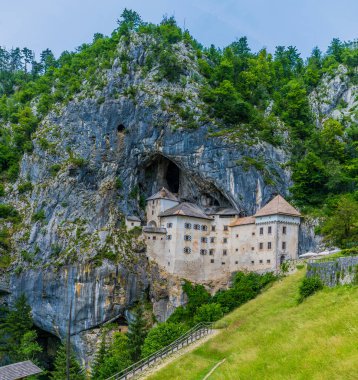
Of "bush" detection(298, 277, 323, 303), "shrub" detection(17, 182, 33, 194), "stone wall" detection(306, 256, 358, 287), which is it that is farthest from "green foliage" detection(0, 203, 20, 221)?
"stone wall" detection(306, 256, 358, 287)

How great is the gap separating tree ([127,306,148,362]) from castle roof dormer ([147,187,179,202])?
55.3ft

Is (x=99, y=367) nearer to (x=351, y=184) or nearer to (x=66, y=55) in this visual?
(x=351, y=184)

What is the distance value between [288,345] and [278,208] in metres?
35.8

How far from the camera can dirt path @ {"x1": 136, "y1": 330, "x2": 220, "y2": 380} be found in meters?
32.9

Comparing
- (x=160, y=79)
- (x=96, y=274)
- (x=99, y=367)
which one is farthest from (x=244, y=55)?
(x=99, y=367)

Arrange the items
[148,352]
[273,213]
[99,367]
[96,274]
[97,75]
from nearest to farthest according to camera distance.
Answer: [148,352] → [99,367] → [273,213] → [96,274] → [97,75]

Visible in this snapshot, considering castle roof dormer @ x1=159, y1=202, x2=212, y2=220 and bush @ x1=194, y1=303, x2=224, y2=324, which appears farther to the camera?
castle roof dormer @ x1=159, y1=202, x2=212, y2=220

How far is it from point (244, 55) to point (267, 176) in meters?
40.6

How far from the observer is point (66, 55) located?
369ft

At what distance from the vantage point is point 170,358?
3572cm

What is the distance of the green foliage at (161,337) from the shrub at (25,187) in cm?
3779

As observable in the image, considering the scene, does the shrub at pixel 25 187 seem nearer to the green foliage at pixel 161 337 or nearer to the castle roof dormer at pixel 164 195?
the castle roof dormer at pixel 164 195

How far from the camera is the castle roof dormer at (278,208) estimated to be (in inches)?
2399

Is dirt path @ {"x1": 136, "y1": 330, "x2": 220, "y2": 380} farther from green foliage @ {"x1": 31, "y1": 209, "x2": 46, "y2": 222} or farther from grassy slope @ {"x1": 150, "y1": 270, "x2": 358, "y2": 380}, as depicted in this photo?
green foliage @ {"x1": 31, "y1": 209, "x2": 46, "y2": 222}
